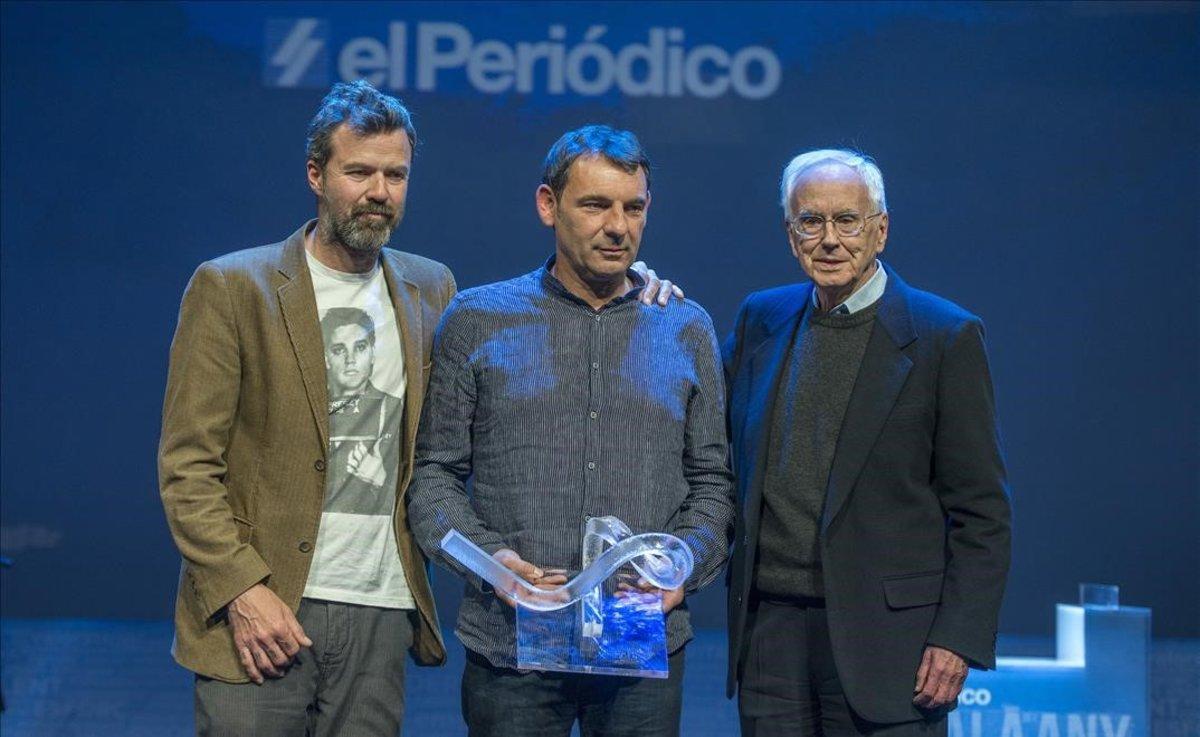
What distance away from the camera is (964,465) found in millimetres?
2250

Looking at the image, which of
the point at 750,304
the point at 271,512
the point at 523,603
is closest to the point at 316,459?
the point at 271,512

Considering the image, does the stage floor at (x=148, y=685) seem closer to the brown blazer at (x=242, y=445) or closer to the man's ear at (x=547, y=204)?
the brown blazer at (x=242, y=445)

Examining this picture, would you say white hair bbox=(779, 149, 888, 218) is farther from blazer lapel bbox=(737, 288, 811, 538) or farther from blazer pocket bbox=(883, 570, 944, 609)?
blazer pocket bbox=(883, 570, 944, 609)

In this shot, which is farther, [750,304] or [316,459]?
[750,304]

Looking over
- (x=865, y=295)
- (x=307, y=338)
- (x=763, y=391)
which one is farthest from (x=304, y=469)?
(x=865, y=295)

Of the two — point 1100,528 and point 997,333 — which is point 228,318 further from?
Result: point 1100,528

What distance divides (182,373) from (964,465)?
4.50 feet

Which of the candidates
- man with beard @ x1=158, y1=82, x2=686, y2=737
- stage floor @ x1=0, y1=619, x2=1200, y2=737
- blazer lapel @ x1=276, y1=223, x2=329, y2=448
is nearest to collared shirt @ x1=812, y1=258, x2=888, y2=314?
man with beard @ x1=158, y1=82, x2=686, y2=737

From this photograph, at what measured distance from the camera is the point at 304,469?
2281 millimetres

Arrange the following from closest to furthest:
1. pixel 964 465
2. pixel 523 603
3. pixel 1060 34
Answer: pixel 523 603 → pixel 964 465 → pixel 1060 34

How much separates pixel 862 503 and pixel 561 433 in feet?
1.78

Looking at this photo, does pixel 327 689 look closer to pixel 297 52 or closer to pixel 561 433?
pixel 561 433

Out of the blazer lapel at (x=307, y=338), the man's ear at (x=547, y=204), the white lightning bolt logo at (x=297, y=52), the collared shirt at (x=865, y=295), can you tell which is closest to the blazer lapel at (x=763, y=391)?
the collared shirt at (x=865, y=295)

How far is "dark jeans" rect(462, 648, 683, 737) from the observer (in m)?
2.18
